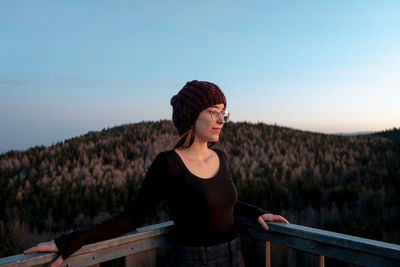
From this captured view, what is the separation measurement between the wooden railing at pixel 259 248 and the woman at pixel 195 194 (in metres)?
0.12

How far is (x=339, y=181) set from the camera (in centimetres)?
959

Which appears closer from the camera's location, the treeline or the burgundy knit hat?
the burgundy knit hat

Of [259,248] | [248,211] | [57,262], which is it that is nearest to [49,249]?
[57,262]

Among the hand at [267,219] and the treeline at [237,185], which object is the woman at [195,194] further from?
the treeline at [237,185]

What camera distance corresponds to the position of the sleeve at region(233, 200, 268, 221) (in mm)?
2414

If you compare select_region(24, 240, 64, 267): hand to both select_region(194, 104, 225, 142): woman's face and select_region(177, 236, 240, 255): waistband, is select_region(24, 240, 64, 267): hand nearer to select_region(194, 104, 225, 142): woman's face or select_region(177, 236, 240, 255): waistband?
select_region(177, 236, 240, 255): waistband

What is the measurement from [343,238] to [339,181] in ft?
27.6

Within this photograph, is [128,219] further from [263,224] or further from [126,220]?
[263,224]

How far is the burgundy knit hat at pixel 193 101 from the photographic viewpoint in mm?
2311

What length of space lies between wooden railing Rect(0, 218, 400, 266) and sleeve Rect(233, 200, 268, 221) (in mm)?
65

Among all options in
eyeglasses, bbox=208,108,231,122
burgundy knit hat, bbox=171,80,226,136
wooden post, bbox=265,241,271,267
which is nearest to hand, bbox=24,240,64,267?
burgundy knit hat, bbox=171,80,226,136

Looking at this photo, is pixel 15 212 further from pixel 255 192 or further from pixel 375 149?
pixel 375 149

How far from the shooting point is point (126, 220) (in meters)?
2.05

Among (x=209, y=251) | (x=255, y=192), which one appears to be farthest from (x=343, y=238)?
(x=255, y=192)
